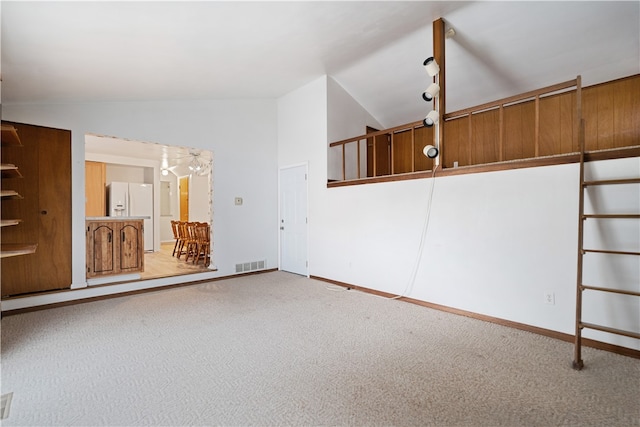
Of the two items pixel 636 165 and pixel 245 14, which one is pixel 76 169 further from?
pixel 636 165

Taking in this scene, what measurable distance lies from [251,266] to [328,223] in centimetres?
181

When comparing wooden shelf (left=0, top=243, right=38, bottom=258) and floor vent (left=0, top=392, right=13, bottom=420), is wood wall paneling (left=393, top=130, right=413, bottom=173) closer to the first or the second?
wooden shelf (left=0, top=243, right=38, bottom=258)

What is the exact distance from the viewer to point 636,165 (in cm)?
254

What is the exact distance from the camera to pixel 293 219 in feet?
19.3

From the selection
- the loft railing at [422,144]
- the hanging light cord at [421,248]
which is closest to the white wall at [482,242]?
the hanging light cord at [421,248]

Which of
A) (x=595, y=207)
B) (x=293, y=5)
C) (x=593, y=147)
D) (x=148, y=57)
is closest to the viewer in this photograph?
(x=595, y=207)

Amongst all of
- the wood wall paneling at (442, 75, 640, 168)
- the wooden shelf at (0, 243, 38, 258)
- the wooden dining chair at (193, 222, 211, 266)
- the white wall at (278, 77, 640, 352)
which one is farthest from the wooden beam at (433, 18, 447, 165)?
the wooden dining chair at (193, 222, 211, 266)

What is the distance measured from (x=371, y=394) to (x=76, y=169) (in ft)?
15.1

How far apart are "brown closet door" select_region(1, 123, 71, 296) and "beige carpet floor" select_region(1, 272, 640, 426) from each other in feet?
1.60

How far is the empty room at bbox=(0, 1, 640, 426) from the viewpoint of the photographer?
2.06 meters

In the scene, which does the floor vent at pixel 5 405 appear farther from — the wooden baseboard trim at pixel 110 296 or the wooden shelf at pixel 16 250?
the wooden baseboard trim at pixel 110 296

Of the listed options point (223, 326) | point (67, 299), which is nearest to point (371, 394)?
point (223, 326)

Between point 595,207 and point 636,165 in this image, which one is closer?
point 636,165

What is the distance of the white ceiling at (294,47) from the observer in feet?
8.11
